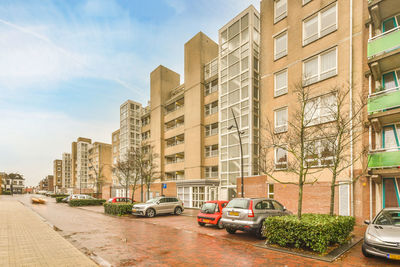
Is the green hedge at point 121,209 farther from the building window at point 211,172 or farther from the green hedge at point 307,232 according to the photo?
the green hedge at point 307,232

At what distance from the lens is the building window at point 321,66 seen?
49.6 ft

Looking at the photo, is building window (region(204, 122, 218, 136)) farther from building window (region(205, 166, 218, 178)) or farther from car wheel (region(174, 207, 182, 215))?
car wheel (region(174, 207, 182, 215))

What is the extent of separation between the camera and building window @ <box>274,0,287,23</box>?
1866 centimetres

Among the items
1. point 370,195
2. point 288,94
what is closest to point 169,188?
point 288,94

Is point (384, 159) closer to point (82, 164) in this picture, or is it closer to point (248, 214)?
point (248, 214)

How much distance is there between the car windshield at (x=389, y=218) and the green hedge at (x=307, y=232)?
104 cm

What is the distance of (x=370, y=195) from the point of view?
42.0ft

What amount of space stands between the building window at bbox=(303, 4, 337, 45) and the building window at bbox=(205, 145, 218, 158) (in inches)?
556

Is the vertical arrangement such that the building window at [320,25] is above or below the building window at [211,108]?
above

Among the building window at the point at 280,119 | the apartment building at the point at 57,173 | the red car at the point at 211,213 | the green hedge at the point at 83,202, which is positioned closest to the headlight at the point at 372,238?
the red car at the point at 211,213

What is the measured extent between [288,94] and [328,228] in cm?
1179

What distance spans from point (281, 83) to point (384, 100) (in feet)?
23.3

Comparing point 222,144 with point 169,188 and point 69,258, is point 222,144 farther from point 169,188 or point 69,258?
point 69,258

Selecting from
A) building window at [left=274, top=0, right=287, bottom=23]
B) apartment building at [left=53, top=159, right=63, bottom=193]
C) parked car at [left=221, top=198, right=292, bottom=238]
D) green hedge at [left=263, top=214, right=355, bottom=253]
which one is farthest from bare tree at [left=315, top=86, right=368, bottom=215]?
apartment building at [left=53, top=159, right=63, bottom=193]
